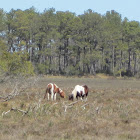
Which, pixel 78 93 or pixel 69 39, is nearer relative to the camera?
pixel 78 93

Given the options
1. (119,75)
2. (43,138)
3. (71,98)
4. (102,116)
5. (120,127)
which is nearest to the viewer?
(43,138)

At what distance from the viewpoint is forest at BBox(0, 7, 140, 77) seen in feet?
248

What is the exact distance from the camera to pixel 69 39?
3258 inches

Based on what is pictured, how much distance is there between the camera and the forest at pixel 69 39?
248ft

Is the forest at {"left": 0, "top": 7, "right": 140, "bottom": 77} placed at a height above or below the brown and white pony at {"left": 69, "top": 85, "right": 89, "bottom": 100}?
above

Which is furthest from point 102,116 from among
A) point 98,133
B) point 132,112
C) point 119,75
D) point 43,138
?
point 119,75

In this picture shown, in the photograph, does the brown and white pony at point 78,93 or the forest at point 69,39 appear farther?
the forest at point 69,39

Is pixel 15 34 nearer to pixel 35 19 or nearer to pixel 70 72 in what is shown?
pixel 35 19

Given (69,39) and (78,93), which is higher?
(69,39)

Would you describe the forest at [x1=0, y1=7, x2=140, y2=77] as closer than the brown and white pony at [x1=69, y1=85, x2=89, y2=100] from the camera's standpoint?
No

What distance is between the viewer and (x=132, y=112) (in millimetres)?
19500

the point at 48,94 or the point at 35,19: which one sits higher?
the point at 35,19

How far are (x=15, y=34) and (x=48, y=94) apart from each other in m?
48.6

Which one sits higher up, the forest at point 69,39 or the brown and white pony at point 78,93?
the forest at point 69,39
